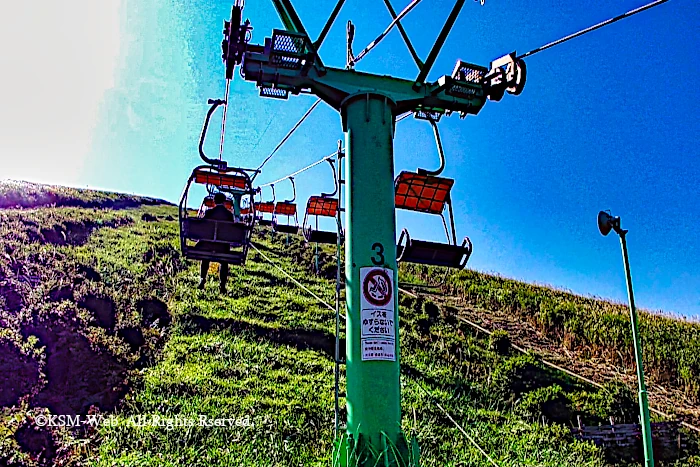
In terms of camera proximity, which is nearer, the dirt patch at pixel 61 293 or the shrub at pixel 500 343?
the dirt patch at pixel 61 293

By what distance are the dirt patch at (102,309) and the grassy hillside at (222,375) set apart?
0.15ft

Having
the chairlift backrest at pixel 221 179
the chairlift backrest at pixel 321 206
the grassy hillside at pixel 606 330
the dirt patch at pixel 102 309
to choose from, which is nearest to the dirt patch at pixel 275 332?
the dirt patch at pixel 102 309

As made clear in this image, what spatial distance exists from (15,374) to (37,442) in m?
2.06

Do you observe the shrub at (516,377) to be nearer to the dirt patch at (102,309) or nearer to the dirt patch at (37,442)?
the dirt patch at (37,442)

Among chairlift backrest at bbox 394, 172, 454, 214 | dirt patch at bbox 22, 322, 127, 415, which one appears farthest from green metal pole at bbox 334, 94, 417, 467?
dirt patch at bbox 22, 322, 127, 415

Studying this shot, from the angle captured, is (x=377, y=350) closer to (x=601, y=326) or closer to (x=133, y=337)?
(x=133, y=337)

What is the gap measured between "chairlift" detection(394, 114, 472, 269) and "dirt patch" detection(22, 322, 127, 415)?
21.3 ft

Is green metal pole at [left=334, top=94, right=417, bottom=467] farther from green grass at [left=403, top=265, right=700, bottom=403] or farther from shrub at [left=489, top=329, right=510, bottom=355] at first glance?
shrub at [left=489, top=329, right=510, bottom=355]

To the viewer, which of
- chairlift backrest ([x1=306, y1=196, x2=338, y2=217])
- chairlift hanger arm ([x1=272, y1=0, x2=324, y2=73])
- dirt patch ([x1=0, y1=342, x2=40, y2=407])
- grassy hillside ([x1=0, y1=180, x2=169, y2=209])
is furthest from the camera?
grassy hillside ([x1=0, y1=180, x2=169, y2=209])

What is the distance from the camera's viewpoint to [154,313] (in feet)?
48.2

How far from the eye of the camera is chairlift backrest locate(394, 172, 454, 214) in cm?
637

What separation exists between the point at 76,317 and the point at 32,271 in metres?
3.15

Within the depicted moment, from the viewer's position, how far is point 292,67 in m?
5.57

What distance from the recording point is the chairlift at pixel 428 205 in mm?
5809
